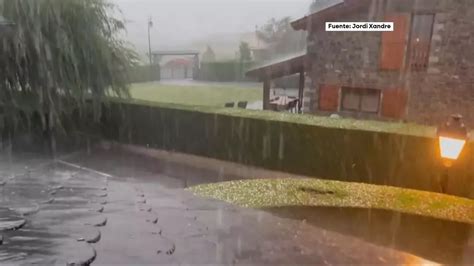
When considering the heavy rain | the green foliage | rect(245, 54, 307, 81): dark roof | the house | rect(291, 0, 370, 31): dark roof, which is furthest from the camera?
the green foliage

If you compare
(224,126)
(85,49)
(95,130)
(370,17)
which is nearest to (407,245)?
(224,126)

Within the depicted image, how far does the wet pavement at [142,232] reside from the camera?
32.5 inches

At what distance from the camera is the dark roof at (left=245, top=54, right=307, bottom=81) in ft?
30.5

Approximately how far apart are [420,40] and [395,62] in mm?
609

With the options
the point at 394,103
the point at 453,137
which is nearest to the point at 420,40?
the point at 394,103

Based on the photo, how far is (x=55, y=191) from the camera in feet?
4.32

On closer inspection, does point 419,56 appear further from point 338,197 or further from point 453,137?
point 453,137

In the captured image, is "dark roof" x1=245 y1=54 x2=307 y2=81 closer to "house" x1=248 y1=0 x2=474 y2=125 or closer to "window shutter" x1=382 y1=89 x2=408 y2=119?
"house" x1=248 y1=0 x2=474 y2=125

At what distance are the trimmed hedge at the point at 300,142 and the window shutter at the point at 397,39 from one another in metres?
2.23

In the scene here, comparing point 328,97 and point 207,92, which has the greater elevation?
point 328,97

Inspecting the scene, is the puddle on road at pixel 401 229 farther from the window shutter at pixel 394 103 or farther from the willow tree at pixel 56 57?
the willow tree at pixel 56 57

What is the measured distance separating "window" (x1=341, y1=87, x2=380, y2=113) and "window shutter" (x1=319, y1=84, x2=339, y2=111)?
153 mm

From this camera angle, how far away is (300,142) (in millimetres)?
6305

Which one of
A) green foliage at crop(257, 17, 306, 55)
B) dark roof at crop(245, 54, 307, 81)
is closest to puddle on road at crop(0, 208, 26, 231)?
dark roof at crop(245, 54, 307, 81)
